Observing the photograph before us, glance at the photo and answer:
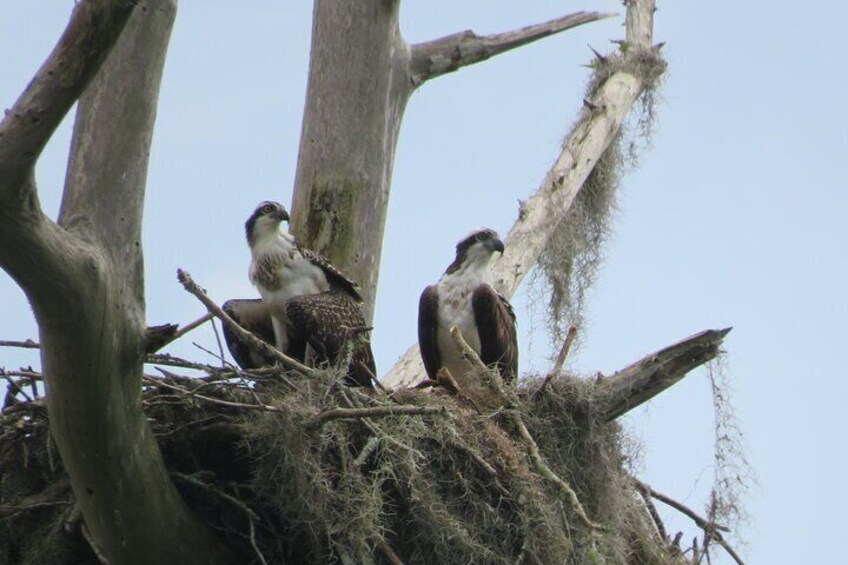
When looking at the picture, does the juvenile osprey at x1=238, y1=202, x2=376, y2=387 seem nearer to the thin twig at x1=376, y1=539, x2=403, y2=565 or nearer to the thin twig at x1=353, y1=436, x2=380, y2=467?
the thin twig at x1=353, y1=436, x2=380, y2=467

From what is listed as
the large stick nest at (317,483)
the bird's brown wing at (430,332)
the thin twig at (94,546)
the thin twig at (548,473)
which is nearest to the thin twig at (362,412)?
the large stick nest at (317,483)

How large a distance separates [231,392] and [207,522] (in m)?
0.55

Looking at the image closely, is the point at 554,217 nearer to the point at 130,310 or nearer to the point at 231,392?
the point at 231,392

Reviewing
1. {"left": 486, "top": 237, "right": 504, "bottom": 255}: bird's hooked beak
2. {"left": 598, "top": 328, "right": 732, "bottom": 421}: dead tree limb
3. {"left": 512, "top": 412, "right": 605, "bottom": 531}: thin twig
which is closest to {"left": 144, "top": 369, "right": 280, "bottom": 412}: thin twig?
{"left": 512, "top": 412, "right": 605, "bottom": 531}: thin twig

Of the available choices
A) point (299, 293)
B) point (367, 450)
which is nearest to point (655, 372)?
point (367, 450)

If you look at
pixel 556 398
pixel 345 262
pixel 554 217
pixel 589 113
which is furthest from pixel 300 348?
pixel 589 113

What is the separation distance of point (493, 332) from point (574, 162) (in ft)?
6.63

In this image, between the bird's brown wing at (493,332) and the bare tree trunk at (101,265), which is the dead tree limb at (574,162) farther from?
the bare tree trunk at (101,265)

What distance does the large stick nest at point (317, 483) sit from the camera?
612 centimetres

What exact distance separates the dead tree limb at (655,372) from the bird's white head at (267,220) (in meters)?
1.86

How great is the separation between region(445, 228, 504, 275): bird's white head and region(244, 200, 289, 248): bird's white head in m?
1.19

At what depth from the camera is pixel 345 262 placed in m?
8.24

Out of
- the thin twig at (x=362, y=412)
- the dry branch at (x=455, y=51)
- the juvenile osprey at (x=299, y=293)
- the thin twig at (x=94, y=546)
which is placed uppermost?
the dry branch at (x=455, y=51)

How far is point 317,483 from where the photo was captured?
6047 millimetres
